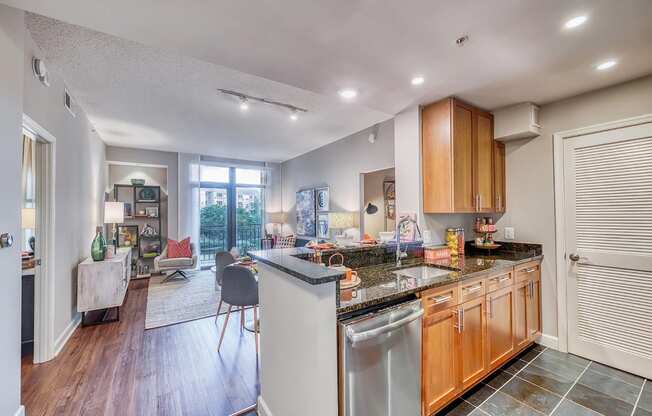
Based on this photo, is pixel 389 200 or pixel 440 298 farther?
pixel 389 200

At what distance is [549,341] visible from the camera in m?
2.74

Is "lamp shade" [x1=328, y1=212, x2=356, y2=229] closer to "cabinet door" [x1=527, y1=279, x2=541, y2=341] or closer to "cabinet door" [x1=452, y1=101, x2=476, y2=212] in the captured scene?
"cabinet door" [x1=452, y1=101, x2=476, y2=212]

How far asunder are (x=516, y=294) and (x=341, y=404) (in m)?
2.00

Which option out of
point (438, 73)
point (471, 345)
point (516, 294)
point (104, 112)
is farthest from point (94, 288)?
point (516, 294)

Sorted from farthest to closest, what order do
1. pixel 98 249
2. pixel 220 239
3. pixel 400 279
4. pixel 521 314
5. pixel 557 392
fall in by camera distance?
pixel 220 239, pixel 98 249, pixel 521 314, pixel 557 392, pixel 400 279

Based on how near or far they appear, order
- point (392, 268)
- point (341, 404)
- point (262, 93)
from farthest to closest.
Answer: point (262, 93), point (392, 268), point (341, 404)

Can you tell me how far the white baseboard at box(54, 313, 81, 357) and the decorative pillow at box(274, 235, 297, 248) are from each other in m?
3.60

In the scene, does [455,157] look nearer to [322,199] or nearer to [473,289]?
[473,289]

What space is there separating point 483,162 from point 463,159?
1.29 feet

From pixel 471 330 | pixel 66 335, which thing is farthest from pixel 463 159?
pixel 66 335

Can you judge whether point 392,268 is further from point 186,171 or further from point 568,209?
point 186,171

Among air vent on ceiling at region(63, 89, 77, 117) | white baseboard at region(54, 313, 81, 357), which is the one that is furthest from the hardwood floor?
air vent on ceiling at region(63, 89, 77, 117)

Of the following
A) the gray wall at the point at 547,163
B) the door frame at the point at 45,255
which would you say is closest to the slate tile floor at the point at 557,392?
the gray wall at the point at 547,163

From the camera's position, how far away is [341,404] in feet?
4.44
